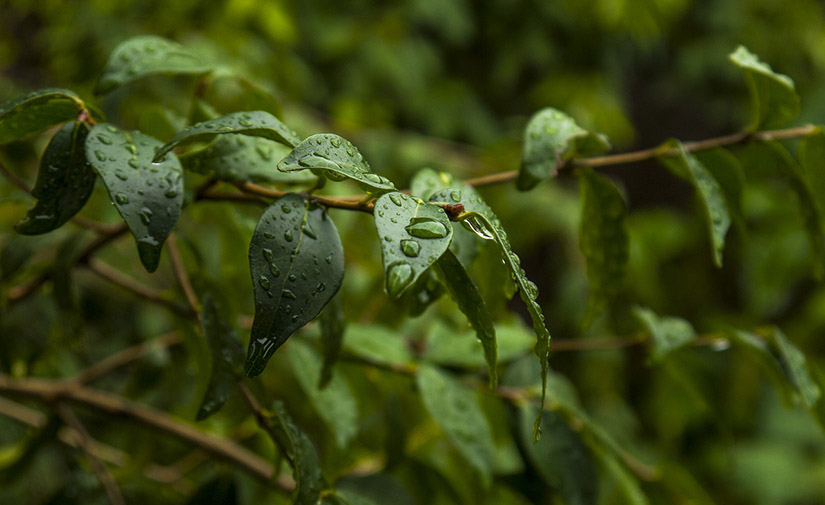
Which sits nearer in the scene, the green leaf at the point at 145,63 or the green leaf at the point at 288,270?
the green leaf at the point at 288,270

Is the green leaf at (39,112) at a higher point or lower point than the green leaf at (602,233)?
higher

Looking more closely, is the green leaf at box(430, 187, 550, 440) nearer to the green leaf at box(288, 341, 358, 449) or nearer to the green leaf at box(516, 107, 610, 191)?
the green leaf at box(516, 107, 610, 191)

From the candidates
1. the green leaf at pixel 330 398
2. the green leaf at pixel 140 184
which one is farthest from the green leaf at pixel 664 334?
the green leaf at pixel 140 184

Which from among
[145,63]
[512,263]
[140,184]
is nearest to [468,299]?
[512,263]

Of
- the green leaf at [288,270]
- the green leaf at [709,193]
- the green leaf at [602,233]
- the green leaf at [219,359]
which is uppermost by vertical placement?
the green leaf at [288,270]

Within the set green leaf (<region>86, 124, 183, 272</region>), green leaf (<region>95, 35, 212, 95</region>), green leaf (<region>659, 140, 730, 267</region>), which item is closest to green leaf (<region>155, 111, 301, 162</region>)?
green leaf (<region>86, 124, 183, 272</region>)

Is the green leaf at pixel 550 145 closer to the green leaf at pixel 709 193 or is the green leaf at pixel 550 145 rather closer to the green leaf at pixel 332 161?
the green leaf at pixel 709 193

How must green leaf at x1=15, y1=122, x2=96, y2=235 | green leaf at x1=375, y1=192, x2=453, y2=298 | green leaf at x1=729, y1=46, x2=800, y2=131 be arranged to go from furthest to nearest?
1. green leaf at x1=729, y1=46, x2=800, y2=131
2. green leaf at x1=15, y1=122, x2=96, y2=235
3. green leaf at x1=375, y1=192, x2=453, y2=298
